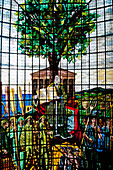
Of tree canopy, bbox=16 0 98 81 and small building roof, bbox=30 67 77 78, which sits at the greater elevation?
tree canopy, bbox=16 0 98 81

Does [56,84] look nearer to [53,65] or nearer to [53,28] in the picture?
[53,65]

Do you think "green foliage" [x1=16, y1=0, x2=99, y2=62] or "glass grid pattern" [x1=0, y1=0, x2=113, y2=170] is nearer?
"glass grid pattern" [x1=0, y1=0, x2=113, y2=170]

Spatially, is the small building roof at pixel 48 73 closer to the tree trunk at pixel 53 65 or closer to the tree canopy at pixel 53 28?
the tree trunk at pixel 53 65

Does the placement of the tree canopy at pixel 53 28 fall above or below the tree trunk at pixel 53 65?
above

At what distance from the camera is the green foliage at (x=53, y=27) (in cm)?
586

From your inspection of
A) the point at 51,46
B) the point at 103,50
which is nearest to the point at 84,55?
the point at 103,50

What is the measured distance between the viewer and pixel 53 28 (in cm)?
589

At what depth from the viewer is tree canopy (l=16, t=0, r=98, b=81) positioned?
5859mm

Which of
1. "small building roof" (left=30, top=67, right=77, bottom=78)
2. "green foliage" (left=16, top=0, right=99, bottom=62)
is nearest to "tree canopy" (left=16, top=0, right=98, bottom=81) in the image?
"green foliage" (left=16, top=0, right=99, bottom=62)

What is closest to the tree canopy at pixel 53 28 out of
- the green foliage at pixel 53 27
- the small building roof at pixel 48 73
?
the green foliage at pixel 53 27

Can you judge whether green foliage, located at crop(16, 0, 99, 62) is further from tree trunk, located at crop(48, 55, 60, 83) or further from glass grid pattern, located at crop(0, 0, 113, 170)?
tree trunk, located at crop(48, 55, 60, 83)

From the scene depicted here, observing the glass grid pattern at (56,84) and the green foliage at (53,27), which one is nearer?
the glass grid pattern at (56,84)

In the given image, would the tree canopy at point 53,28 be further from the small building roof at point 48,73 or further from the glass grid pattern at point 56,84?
the small building roof at point 48,73

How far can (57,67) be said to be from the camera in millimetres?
5852
